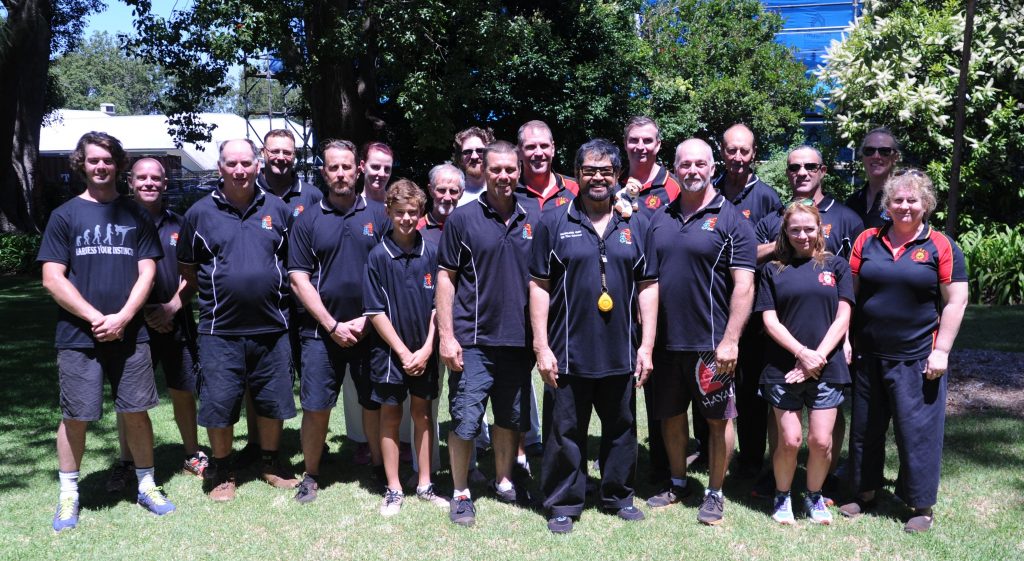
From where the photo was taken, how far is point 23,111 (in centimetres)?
2023

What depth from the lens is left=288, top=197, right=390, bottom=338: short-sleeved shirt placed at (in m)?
5.20

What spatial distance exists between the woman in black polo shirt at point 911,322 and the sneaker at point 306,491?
3447 mm

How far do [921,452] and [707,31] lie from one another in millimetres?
26370

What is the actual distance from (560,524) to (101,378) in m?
2.84

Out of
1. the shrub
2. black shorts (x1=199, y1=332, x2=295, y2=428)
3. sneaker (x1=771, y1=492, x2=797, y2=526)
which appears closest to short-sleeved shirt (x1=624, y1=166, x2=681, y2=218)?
sneaker (x1=771, y1=492, x2=797, y2=526)

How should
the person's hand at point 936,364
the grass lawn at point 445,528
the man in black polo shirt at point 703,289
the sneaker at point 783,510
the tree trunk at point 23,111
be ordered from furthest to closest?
the tree trunk at point 23,111 → the sneaker at point 783,510 → the man in black polo shirt at point 703,289 → the person's hand at point 936,364 → the grass lawn at point 445,528

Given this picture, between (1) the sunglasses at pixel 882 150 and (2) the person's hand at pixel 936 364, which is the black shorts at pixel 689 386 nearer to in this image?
(2) the person's hand at pixel 936 364

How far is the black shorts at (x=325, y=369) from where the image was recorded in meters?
5.30

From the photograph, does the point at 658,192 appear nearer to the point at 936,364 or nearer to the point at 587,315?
the point at 587,315

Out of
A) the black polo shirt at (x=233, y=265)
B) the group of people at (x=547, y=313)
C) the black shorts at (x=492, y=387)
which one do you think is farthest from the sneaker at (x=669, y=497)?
the black polo shirt at (x=233, y=265)

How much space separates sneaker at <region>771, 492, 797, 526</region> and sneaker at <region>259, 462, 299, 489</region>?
307 centimetres

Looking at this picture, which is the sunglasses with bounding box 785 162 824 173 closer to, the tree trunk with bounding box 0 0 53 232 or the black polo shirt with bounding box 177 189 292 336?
the black polo shirt with bounding box 177 189 292 336

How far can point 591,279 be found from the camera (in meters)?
4.65

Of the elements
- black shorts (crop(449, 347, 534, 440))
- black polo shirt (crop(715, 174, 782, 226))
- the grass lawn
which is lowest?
the grass lawn
